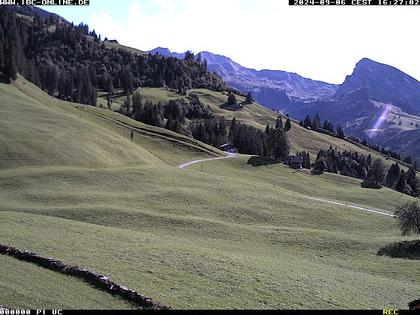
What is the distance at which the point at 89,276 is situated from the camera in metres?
25.1

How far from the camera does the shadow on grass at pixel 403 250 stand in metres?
53.3

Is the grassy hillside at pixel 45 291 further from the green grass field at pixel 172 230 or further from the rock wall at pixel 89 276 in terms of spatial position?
the rock wall at pixel 89 276

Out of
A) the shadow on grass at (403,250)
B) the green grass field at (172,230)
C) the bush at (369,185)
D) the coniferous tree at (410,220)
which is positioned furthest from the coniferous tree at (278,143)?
the shadow on grass at (403,250)

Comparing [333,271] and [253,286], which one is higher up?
[253,286]

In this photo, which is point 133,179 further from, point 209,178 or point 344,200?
point 344,200

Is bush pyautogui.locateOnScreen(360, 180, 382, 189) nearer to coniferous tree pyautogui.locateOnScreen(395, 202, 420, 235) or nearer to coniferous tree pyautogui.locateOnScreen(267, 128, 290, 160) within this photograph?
coniferous tree pyautogui.locateOnScreen(267, 128, 290, 160)

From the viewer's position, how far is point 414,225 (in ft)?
215

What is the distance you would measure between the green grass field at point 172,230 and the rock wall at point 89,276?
0.73 meters

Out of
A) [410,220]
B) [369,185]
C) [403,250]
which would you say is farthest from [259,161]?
[403,250]

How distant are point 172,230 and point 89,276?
2586 cm

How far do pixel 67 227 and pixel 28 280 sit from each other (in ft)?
57.9

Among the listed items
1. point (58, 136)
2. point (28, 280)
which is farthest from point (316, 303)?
point (58, 136)

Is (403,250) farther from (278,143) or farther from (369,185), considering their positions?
(278,143)

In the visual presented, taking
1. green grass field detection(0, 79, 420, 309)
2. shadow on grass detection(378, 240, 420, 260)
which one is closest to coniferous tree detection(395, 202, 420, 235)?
Result: green grass field detection(0, 79, 420, 309)
